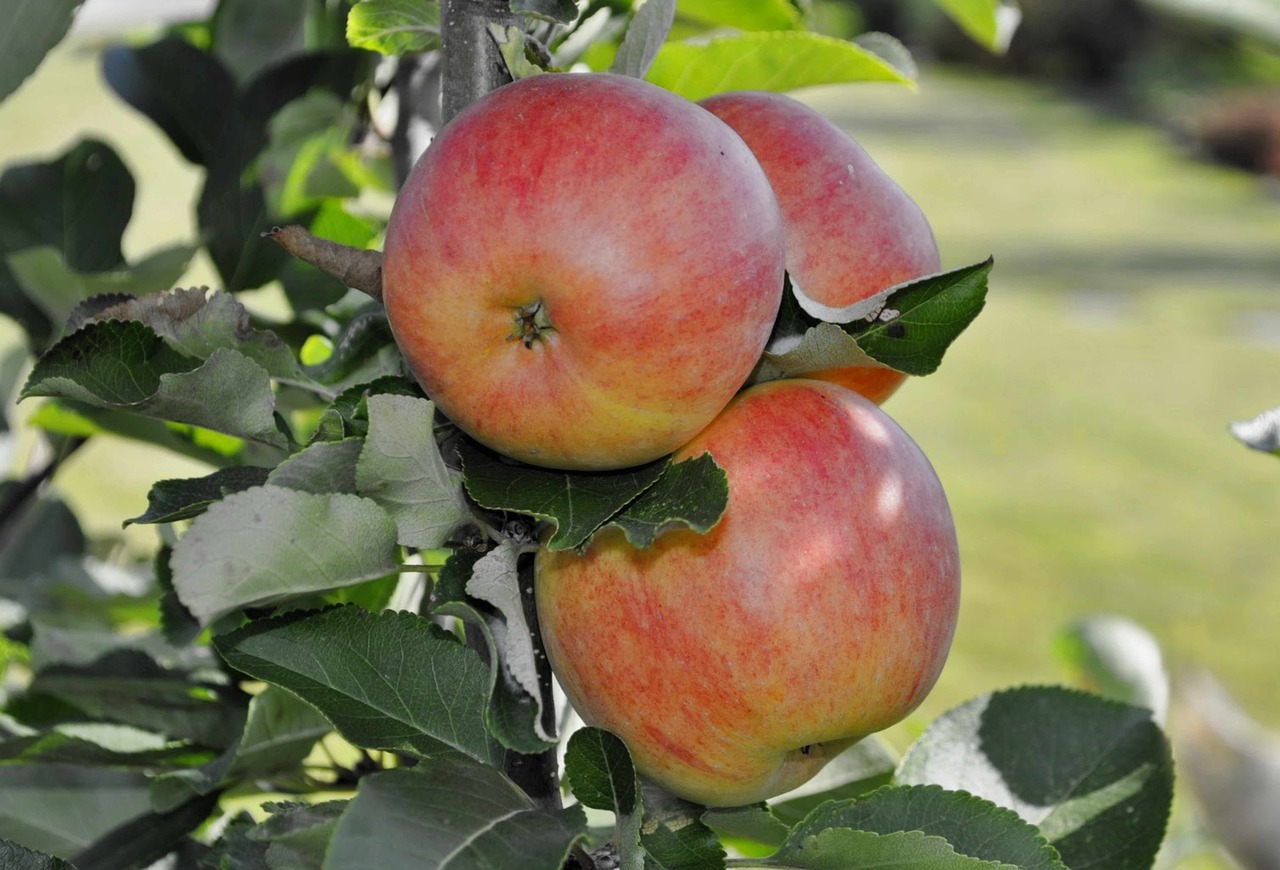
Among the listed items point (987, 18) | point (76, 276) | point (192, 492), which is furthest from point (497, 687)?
point (987, 18)

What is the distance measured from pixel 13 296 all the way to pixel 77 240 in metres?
0.07

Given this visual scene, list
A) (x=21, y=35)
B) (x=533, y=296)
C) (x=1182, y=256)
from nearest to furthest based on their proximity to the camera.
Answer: (x=533, y=296)
(x=21, y=35)
(x=1182, y=256)

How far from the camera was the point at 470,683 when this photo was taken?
520 mm

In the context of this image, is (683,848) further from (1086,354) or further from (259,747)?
(1086,354)

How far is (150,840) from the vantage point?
2.26 feet

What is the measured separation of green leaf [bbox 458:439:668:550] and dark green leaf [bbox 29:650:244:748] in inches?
11.4

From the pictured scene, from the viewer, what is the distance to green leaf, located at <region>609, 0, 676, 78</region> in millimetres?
552

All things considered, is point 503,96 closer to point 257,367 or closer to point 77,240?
point 257,367

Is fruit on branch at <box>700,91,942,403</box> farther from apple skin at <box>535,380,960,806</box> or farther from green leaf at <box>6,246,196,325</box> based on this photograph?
green leaf at <box>6,246,196,325</box>

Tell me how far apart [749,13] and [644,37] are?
0.23 m

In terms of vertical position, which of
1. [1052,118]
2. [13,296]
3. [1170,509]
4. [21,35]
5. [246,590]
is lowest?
[1052,118]

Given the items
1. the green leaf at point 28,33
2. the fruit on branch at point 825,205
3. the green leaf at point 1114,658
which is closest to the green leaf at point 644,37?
the fruit on branch at point 825,205

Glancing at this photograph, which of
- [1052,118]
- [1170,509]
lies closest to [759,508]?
[1170,509]

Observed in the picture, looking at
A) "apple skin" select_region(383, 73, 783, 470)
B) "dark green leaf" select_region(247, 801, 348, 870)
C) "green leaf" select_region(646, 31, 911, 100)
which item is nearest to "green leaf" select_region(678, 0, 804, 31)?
"green leaf" select_region(646, 31, 911, 100)
